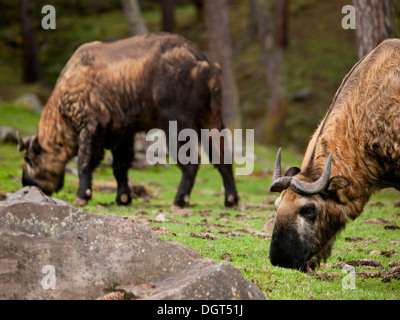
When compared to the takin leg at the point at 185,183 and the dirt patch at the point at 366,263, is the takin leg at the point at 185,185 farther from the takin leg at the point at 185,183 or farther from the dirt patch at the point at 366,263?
the dirt patch at the point at 366,263

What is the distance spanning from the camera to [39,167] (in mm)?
9688

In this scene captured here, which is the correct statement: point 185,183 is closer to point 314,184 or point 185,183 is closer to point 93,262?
point 314,184

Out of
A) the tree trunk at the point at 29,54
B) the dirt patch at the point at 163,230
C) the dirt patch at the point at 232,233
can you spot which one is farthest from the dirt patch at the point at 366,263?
the tree trunk at the point at 29,54

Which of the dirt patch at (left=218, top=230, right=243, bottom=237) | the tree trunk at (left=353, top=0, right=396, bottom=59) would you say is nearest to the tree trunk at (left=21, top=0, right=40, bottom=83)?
the tree trunk at (left=353, top=0, right=396, bottom=59)

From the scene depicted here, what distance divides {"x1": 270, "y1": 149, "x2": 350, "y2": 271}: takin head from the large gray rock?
0.96 meters

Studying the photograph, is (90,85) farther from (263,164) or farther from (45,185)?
(263,164)

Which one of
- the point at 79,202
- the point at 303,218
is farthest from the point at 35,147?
the point at 303,218

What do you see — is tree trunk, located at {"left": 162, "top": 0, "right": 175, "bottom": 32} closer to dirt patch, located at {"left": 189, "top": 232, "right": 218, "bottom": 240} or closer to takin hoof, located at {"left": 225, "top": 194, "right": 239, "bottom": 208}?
takin hoof, located at {"left": 225, "top": 194, "right": 239, "bottom": 208}

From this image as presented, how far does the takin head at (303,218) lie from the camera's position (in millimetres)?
5246

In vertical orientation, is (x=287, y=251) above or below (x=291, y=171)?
below

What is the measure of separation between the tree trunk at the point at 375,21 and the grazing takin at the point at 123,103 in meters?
2.57

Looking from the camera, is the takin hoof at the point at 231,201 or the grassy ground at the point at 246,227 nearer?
the grassy ground at the point at 246,227

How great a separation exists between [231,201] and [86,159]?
257 cm

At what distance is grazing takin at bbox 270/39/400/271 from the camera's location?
5.29 metres
